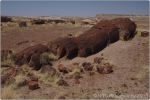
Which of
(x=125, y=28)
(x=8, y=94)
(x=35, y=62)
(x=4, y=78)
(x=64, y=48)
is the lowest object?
(x=8, y=94)

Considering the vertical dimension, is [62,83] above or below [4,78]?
below

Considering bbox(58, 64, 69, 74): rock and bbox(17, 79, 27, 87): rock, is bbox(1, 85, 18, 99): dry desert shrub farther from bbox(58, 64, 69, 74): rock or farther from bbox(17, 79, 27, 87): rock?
bbox(58, 64, 69, 74): rock

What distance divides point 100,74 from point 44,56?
2.94 m

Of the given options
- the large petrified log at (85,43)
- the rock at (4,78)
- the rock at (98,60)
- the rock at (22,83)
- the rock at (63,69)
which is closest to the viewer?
the rock at (22,83)

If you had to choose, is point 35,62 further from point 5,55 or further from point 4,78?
point 4,78

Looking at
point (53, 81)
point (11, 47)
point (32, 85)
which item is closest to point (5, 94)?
point (32, 85)

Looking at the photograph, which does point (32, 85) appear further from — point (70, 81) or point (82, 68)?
point (82, 68)

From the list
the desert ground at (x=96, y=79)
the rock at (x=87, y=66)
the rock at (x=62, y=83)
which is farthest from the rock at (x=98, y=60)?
the rock at (x=62, y=83)

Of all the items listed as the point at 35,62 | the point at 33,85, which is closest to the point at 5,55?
the point at 35,62

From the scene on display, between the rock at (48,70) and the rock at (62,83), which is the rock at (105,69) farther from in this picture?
the rock at (62,83)

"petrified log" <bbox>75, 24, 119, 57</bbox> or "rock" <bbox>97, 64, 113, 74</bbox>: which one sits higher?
"petrified log" <bbox>75, 24, 119, 57</bbox>

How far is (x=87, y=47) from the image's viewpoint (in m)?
14.7

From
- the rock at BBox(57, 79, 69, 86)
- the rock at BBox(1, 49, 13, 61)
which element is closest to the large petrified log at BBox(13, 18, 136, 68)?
the rock at BBox(1, 49, 13, 61)

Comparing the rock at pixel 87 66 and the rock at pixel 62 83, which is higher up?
the rock at pixel 87 66
